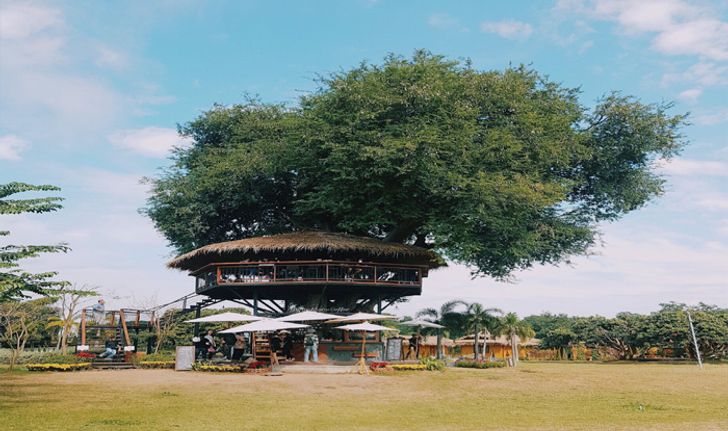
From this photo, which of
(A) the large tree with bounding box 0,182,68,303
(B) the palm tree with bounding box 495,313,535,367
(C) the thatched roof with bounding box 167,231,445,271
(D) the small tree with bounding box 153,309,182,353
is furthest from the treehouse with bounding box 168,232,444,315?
(A) the large tree with bounding box 0,182,68,303

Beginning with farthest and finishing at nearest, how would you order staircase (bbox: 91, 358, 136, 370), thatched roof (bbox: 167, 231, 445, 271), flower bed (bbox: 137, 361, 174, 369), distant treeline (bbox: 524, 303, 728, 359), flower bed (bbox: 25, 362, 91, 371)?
distant treeline (bbox: 524, 303, 728, 359) < thatched roof (bbox: 167, 231, 445, 271) < flower bed (bbox: 137, 361, 174, 369) < staircase (bbox: 91, 358, 136, 370) < flower bed (bbox: 25, 362, 91, 371)

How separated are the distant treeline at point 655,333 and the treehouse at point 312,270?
71.5 ft

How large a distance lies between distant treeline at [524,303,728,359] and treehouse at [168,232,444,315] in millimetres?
21793

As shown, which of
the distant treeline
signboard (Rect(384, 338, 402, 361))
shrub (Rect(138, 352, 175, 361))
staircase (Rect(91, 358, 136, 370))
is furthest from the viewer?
the distant treeline

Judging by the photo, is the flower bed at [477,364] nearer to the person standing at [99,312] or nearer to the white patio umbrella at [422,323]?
the white patio umbrella at [422,323]

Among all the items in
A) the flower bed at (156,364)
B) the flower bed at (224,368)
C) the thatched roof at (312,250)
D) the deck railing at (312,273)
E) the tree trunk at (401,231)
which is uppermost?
the tree trunk at (401,231)

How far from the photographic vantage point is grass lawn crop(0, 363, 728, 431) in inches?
563

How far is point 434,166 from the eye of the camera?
101 feet

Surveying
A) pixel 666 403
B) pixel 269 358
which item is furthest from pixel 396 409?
pixel 269 358

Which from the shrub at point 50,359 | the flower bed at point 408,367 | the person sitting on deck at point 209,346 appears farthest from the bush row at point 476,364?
the shrub at point 50,359

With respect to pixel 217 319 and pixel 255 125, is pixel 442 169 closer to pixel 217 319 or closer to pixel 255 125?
pixel 217 319

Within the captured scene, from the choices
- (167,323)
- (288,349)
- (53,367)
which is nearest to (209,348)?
(288,349)

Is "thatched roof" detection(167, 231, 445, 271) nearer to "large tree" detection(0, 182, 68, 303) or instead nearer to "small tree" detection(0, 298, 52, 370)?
"small tree" detection(0, 298, 52, 370)

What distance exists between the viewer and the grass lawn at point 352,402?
1429cm
